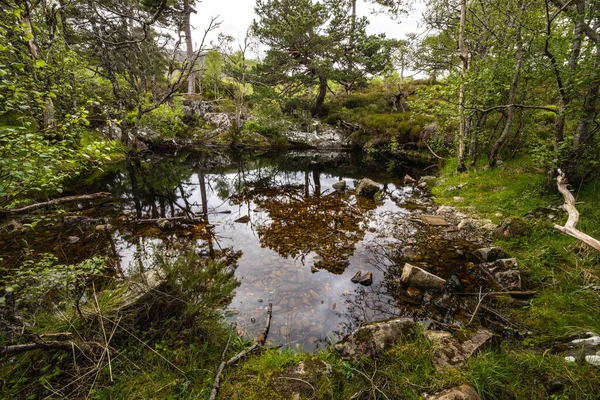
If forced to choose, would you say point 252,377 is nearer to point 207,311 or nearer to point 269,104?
point 207,311

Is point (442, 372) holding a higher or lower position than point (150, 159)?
lower

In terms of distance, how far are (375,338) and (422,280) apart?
2.13 meters

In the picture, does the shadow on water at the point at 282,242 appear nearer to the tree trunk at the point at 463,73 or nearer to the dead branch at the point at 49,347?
the dead branch at the point at 49,347

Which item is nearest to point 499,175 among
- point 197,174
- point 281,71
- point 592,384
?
point 592,384

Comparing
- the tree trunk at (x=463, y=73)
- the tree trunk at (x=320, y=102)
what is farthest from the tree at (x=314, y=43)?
the tree trunk at (x=463, y=73)

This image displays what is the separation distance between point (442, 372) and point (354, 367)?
0.96 meters

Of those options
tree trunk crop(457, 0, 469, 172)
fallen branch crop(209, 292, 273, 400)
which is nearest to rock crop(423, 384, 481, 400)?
fallen branch crop(209, 292, 273, 400)

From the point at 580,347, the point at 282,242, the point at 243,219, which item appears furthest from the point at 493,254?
the point at 243,219

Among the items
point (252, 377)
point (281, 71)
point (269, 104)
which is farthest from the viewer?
point (269, 104)

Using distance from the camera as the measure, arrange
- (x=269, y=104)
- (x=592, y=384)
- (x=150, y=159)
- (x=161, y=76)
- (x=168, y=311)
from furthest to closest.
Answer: (x=161, y=76), (x=269, y=104), (x=150, y=159), (x=168, y=311), (x=592, y=384)

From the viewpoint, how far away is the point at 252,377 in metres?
3.00

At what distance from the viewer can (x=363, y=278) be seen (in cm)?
527

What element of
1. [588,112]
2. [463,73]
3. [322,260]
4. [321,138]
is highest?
[463,73]

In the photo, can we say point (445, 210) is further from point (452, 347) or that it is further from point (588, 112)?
point (452, 347)
